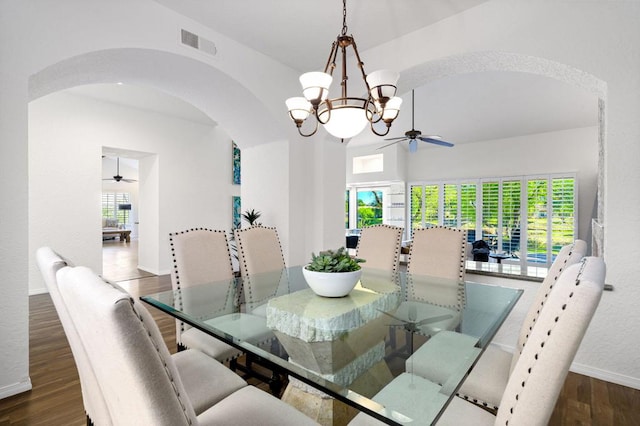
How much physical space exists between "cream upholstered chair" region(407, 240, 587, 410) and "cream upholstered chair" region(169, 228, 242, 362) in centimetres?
106

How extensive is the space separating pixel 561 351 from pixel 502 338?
7.84 ft

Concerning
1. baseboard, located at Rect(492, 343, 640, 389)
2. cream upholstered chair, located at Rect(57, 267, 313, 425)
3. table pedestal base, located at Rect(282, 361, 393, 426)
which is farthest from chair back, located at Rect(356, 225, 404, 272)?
cream upholstered chair, located at Rect(57, 267, 313, 425)

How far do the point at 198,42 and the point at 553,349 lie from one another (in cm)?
334

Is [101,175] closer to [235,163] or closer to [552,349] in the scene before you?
[235,163]

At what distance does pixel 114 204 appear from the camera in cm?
1364

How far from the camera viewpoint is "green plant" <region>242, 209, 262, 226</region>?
4.05m

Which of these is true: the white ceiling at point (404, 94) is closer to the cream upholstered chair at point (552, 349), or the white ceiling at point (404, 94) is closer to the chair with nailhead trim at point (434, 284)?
the chair with nailhead trim at point (434, 284)

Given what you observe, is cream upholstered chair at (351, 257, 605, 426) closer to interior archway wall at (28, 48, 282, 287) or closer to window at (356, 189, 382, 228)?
interior archway wall at (28, 48, 282, 287)

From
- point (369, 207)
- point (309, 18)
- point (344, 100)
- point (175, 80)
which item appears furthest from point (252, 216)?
point (369, 207)

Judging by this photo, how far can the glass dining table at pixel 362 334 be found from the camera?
966 mm

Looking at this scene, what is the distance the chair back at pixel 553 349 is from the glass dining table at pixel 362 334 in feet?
0.68

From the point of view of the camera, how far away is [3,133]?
1.95m

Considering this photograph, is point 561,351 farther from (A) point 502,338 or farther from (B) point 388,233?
(A) point 502,338

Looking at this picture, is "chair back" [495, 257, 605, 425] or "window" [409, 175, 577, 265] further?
"window" [409, 175, 577, 265]
